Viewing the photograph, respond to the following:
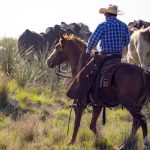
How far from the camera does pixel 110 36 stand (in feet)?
37.0

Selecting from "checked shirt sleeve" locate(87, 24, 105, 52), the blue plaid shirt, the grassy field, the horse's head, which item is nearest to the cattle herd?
the grassy field

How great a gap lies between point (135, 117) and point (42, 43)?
16154 mm

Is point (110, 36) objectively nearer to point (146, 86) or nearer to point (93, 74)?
point (93, 74)

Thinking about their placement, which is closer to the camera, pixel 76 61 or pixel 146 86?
pixel 146 86

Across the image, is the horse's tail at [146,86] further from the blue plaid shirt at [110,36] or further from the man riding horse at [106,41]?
the blue plaid shirt at [110,36]

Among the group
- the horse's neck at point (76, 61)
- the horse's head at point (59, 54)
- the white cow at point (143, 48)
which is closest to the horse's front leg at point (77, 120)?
the horse's neck at point (76, 61)

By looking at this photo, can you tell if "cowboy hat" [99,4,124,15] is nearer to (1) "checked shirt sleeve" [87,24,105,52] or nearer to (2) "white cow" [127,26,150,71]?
(1) "checked shirt sleeve" [87,24,105,52]

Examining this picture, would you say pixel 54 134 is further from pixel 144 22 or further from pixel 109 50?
pixel 144 22

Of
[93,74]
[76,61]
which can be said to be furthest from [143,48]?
[93,74]

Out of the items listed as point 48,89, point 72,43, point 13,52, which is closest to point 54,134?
point 72,43

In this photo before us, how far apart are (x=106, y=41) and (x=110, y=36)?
13 cm

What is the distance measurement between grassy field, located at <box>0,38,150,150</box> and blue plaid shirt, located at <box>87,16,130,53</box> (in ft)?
6.41

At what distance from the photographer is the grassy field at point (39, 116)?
1148cm

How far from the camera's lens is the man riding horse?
36.8ft
